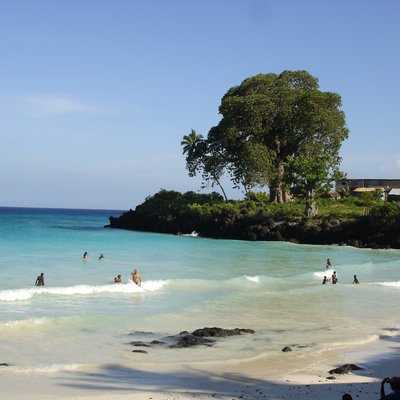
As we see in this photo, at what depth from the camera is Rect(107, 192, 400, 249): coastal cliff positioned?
2399 inches

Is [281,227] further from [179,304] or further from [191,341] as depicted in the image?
[191,341]

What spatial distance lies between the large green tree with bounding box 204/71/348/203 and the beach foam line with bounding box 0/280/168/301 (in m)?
39.9

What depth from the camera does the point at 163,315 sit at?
22.6 metres

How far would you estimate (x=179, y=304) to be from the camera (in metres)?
25.3

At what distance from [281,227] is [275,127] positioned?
14.5 metres

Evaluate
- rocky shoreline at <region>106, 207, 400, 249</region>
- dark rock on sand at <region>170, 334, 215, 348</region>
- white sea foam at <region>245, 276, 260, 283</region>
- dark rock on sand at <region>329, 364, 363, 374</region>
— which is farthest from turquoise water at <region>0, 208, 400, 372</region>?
rocky shoreline at <region>106, 207, 400, 249</region>

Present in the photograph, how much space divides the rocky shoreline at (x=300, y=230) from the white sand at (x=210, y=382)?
4630cm

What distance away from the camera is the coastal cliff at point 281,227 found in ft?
200

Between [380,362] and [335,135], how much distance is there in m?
58.6

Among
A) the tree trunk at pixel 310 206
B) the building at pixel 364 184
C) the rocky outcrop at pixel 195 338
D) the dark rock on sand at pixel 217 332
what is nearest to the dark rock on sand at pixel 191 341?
the rocky outcrop at pixel 195 338

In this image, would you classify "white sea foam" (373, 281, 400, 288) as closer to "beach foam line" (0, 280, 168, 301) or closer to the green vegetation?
"beach foam line" (0, 280, 168, 301)

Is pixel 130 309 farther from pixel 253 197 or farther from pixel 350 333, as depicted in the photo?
pixel 253 197

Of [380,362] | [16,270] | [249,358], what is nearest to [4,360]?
[249,358]

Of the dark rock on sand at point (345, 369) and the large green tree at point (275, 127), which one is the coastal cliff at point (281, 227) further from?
the dark rock on sand at point (345, 369)
